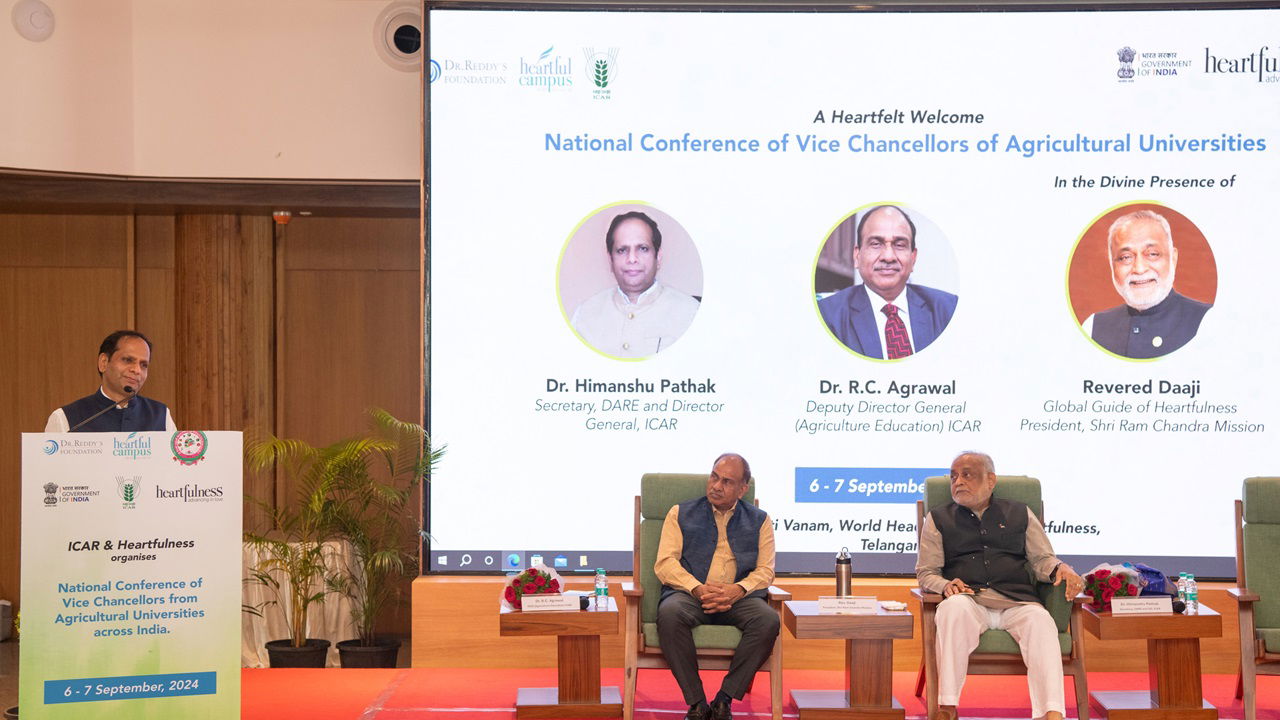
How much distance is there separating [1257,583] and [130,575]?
14.4 ft

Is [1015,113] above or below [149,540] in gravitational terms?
above

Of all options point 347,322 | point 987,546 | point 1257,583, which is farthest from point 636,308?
point 1257,583

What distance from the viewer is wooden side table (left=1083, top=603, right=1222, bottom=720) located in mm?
4668

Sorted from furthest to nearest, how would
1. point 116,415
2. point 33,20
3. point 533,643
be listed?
point 33,20
point 533,643
point 116,415

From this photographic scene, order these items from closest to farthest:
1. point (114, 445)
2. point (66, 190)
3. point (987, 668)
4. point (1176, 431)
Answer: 1. point (114, 445)
2. point (987, 668)
3. point (1176, 431)
4. point (66, 190)

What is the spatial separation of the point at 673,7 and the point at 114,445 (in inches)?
134

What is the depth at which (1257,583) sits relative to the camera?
16.1 feet

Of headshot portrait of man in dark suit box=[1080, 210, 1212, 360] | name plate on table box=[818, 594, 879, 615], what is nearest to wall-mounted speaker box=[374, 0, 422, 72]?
name plate on table box=[818, 594, 879, 615]

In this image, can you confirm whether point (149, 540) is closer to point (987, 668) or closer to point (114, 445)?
point (114, 445)

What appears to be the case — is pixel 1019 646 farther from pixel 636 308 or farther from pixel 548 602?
pixel 636 308

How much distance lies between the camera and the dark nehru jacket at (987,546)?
4.91 metres

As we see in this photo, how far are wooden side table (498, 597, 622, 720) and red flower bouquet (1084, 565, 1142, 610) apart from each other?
1.94 meters

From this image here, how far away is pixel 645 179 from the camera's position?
234 inches

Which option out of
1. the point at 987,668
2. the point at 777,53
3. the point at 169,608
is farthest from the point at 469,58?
the point at 987,668
